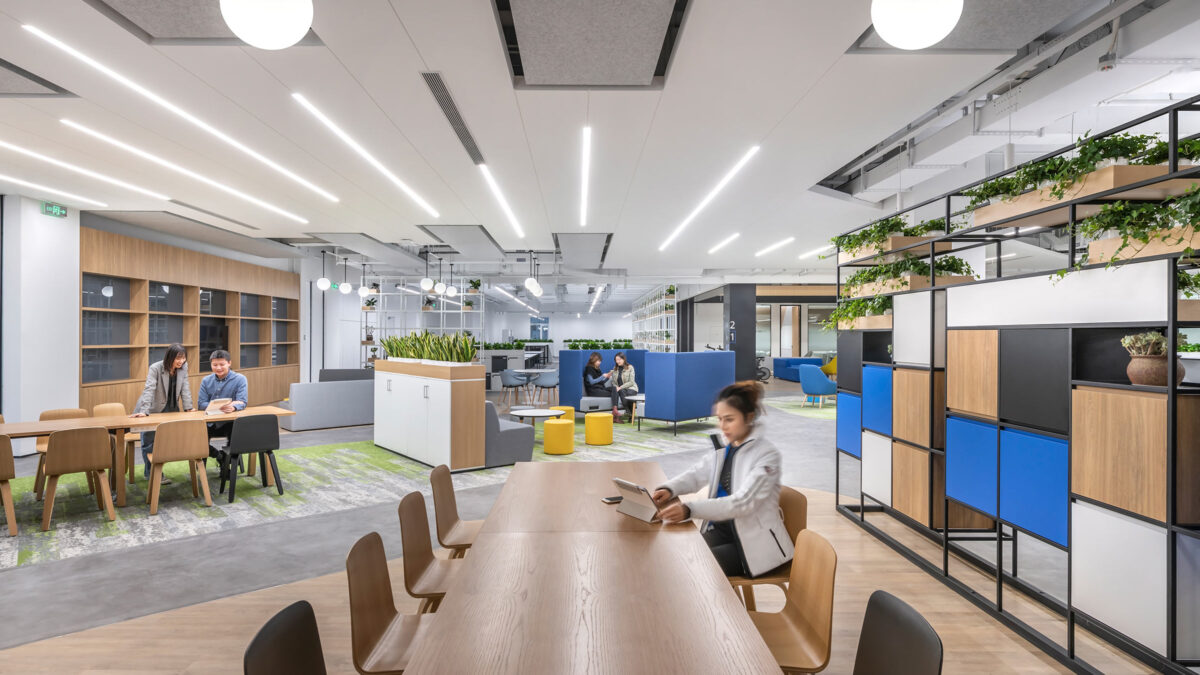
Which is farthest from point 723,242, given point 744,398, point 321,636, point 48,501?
point 48,501

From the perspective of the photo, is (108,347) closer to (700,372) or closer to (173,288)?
(173,288)

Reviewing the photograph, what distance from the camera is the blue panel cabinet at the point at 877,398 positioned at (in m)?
4.25

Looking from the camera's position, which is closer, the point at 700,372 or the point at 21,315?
the point at 21,315

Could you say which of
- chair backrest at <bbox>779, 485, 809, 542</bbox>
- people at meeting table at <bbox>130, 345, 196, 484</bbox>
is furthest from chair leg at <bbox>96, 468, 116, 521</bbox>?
chair backrest at <bbox>779, 485, 809, 542</bbox>

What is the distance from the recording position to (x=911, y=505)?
3.93m

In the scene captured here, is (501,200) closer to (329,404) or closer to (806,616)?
(329,404)

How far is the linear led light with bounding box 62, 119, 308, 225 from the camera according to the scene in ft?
15.6

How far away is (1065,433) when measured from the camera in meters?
2.67

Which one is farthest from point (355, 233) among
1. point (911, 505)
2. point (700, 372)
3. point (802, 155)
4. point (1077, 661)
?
point (1077, 661)

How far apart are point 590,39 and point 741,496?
8.60 feet

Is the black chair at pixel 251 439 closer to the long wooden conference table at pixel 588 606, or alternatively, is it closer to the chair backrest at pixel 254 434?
the chair backrest at pixel 254 434

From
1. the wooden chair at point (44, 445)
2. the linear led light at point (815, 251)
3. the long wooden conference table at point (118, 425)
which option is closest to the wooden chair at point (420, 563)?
the long wooden conference table at point (118, 425)

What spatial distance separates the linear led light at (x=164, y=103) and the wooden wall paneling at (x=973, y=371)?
5736mm

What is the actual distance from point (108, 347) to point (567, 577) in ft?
31.6
